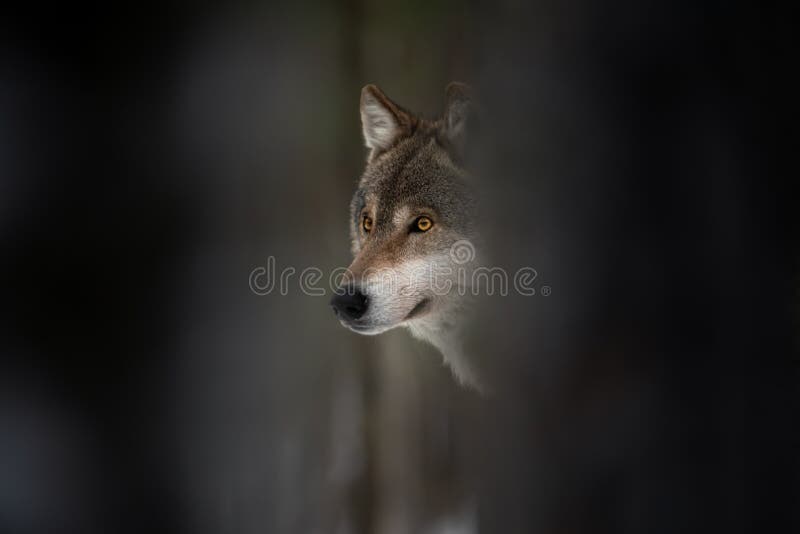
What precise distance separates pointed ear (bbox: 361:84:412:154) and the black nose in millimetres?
324

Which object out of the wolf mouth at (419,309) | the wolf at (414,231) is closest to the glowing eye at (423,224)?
the wolf at (414,231)

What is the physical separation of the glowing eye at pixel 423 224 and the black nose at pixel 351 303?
0.16m

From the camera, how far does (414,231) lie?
38.7 inches

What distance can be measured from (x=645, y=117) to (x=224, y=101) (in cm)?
86

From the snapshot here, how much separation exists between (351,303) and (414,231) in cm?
17

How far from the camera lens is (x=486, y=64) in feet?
2.01

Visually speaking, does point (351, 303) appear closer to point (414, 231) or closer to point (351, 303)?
point (351, 303)

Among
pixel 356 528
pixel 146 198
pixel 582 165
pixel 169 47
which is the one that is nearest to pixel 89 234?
pixel 146 198

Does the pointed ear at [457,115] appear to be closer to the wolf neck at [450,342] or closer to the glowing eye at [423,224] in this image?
the glowing eye at [423,224]

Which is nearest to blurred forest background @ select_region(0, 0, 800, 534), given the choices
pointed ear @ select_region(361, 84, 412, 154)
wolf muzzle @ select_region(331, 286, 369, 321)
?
pointed ear @ select_region(361, 84, 412, 154)

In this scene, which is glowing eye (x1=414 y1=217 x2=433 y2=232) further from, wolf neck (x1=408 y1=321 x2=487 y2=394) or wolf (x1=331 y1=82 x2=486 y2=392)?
wolf neck (x1=408 y1=321 x2=487 y2=394)

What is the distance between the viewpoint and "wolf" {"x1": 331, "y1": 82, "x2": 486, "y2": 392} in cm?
90

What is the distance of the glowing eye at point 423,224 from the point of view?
98cm

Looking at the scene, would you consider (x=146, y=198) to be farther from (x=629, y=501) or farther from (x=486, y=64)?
(x=629, y=501)
